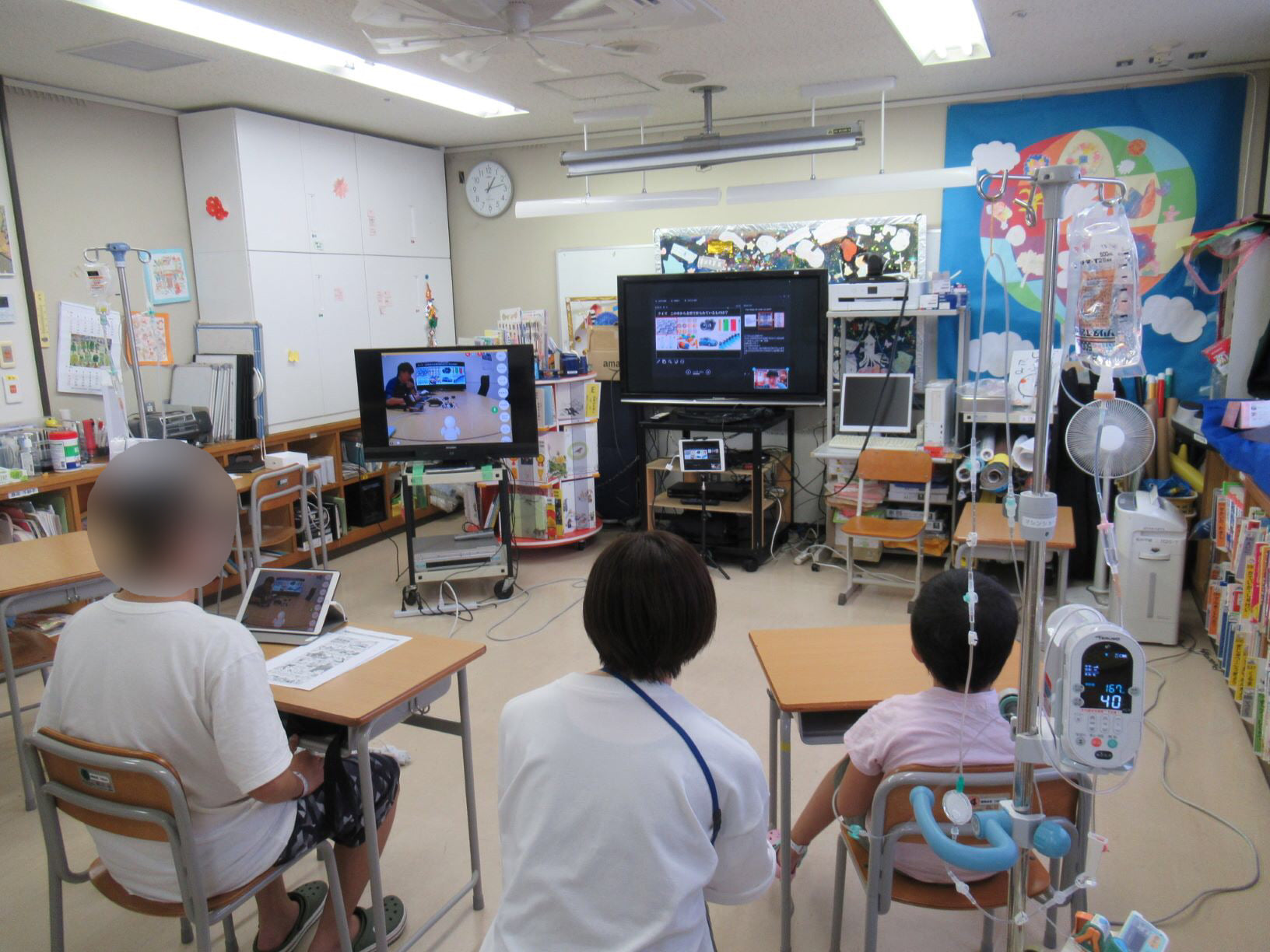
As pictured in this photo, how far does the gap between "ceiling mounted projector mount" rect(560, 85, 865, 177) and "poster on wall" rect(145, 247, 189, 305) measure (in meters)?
2.26

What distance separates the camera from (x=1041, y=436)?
110 cm

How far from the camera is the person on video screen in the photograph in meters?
4.37

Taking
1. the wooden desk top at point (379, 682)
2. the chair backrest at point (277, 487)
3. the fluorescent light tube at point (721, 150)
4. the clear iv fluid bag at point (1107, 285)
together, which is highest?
the fluorescent light tube at point (721, 150)

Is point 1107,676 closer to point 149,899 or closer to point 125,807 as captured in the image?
point 125,807

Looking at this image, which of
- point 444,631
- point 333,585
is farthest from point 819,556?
point 333,585

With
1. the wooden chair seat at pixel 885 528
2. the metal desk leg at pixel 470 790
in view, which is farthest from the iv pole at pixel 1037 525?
the wooden chair seat at pixel 885 528

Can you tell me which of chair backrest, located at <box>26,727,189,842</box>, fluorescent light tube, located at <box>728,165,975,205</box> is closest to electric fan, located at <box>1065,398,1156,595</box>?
chair backrest, located at <box>26,727,189,842</box>

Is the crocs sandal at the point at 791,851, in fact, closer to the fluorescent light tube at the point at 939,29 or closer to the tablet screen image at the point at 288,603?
the tablet screen image at the point at 288,603

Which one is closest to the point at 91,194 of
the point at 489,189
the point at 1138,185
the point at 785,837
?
the point at 489,189

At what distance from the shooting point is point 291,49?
371cm

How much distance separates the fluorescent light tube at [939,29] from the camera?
10.9 ft

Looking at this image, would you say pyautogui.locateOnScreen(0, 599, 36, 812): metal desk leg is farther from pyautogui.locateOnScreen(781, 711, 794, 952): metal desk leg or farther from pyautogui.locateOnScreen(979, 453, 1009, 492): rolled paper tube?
pyautogui.locateOnScreen(979, 453, 1009, 492): rolled paper tube

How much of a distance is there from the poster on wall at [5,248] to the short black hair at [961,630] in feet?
14.4

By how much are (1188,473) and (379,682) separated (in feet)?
12.9
